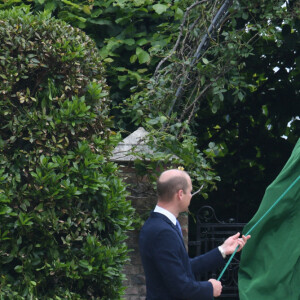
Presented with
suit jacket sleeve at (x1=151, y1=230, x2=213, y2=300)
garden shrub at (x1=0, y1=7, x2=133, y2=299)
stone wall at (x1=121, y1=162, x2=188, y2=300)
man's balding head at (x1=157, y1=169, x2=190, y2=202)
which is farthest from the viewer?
stone wall at (x1=121, y1=162, x2=188, y2=300)

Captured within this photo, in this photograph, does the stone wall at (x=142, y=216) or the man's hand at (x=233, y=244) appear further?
the stone wall at (x=142, y=216)

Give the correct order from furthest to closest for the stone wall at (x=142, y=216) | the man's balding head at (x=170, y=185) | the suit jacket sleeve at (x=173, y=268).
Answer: the stone wall at (x=142, y=216)
the man's balding head at (x=170, y=185)
the suit jacket sleeve at (x=173, y=268)

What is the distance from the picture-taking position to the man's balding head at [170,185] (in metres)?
3.40

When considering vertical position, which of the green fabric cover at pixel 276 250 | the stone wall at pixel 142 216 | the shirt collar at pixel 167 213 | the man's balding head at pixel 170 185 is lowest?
the stone wall at pixel 142 216

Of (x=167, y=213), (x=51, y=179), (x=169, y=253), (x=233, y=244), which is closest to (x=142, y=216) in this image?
(x=51, y=179)

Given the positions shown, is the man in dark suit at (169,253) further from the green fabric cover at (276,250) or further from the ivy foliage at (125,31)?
the ivy foliage at (125,31)

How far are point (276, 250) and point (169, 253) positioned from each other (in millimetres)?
895

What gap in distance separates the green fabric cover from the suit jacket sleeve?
618 mm

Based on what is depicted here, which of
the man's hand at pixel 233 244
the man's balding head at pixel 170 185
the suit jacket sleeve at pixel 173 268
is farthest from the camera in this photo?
the man's hand at pixel 233 244

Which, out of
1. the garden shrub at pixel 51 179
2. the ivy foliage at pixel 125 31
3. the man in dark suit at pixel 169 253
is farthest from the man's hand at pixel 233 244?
the ivy foliage at pixel 125 31

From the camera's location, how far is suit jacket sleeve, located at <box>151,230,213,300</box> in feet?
10.5

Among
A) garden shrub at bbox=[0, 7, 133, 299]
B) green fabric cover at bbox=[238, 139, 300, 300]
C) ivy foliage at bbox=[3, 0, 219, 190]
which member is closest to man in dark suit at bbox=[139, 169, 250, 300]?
green fabric cover at bbox=[238, 139, 300, 300]

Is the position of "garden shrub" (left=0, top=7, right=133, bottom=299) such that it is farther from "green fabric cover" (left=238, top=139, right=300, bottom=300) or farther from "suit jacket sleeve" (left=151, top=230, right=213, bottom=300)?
"suit jacket sleeve" (left=151, top=230, right=213, bottom=300)

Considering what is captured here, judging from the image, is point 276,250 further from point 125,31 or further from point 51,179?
point 125,31
